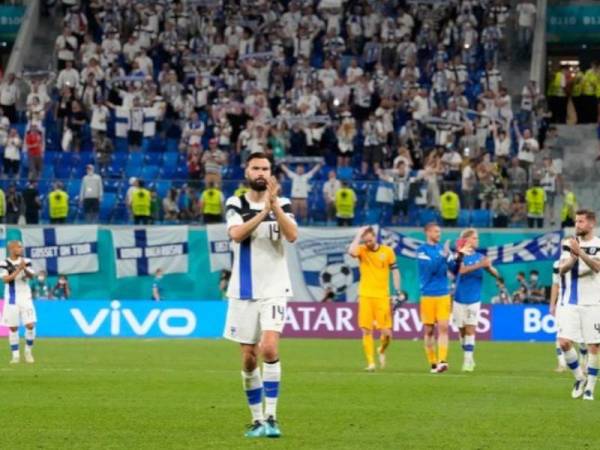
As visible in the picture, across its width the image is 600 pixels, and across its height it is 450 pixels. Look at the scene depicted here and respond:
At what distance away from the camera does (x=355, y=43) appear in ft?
161

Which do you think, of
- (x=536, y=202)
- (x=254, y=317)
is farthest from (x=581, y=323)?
(x=536, y=202)

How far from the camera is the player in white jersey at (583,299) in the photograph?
62.5 ft

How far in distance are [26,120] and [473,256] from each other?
23429 millimetres

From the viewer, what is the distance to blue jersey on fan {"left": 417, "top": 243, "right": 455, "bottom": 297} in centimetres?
2613

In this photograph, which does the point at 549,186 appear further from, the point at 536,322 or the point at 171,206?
the point at 171,206

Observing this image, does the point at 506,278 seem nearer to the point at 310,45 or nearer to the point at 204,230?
the point at 204,230

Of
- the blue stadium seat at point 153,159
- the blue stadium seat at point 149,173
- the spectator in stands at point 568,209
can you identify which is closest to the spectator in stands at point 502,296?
the spectator in stands at point 568,209

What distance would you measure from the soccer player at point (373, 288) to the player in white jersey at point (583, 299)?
279 inches

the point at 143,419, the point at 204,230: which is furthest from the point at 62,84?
the point at 143,419

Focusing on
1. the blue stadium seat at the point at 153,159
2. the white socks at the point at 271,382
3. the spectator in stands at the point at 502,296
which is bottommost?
the spectator in stands at the point at 502,296

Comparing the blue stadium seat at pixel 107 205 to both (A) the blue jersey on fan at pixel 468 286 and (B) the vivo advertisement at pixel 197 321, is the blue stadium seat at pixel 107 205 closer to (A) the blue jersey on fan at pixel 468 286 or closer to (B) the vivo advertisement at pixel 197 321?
(B) the vivo advertisement at pixel 197 321

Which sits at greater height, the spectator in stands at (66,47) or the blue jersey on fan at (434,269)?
the spectator in stands at (66,47)

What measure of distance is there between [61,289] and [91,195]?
265 cm

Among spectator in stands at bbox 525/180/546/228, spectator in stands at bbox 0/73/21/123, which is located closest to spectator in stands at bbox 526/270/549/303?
spectator in stands at bbox 525/180/546/228
